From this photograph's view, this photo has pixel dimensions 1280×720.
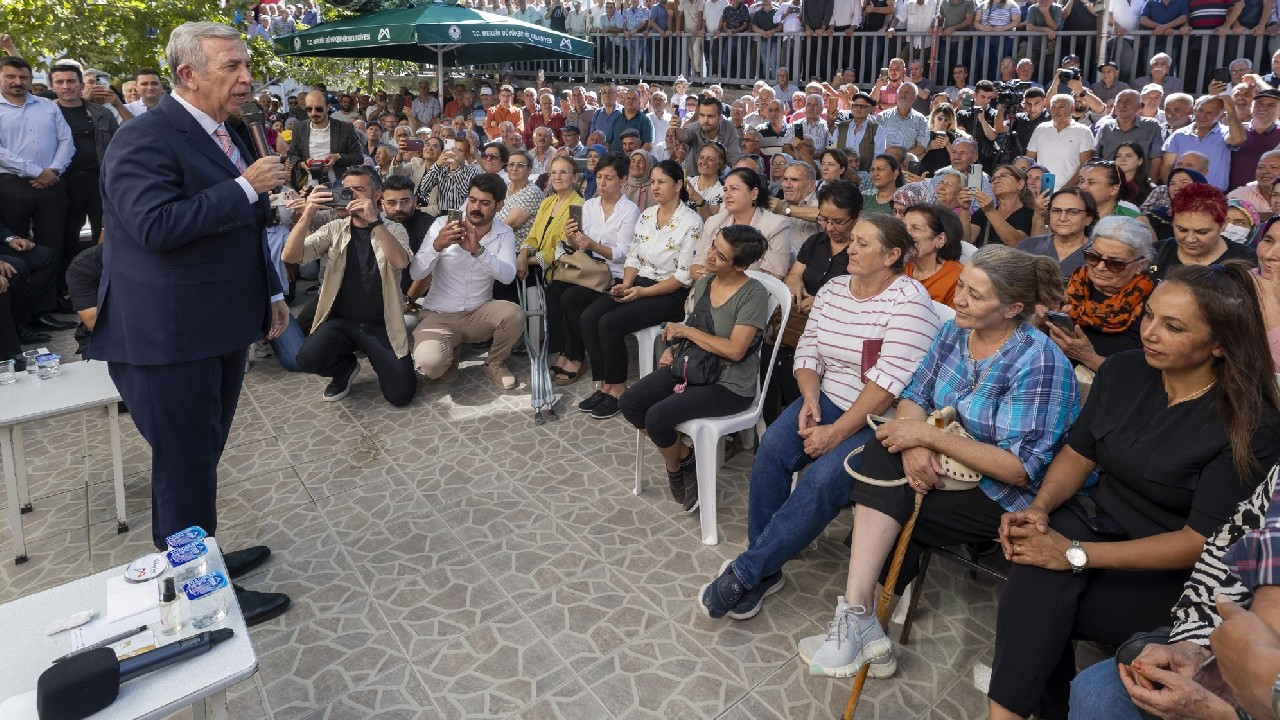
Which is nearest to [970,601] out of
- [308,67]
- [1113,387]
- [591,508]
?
[1113,387]

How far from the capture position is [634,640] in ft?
8.30

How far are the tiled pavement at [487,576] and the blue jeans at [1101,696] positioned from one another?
55 centimetres

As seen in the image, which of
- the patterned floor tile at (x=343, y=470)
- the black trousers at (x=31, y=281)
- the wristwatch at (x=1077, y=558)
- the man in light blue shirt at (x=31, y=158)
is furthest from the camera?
the man in light blue shirt at (x=31, y=158)

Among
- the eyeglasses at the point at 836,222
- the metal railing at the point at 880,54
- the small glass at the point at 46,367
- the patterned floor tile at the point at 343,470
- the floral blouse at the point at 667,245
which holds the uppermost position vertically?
the metal railing at the point at 880,54

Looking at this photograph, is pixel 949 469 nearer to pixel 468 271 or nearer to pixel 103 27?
pixel 468 271

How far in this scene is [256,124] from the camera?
2.57m

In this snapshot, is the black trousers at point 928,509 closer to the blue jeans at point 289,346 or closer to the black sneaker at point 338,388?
the black sneaker at point 338,388

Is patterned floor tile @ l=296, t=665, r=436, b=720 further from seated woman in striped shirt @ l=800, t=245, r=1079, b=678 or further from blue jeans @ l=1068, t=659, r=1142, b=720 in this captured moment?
blue jeans @ l=1068, t=659, r=1142, b=720

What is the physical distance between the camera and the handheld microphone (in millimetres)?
2489

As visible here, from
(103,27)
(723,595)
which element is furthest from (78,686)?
(103,27)

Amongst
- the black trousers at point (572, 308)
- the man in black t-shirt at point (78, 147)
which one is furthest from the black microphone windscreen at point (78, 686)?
the man in black t-shirt at point (78, 147)

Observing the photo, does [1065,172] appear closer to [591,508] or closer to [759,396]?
[759,396]

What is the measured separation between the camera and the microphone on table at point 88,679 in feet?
4.69

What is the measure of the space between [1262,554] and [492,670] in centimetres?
191
